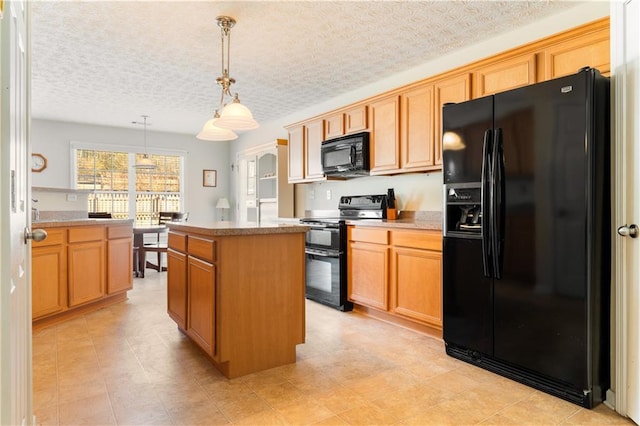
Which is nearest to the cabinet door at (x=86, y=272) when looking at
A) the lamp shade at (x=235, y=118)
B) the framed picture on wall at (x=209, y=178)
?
the lamp shade at (x=235, y=118)

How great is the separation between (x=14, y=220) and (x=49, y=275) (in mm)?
2633

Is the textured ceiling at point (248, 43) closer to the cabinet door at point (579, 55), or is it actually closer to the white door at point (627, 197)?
the cabinet door at point (579, 55)

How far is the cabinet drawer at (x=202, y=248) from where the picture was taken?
92.9 inches

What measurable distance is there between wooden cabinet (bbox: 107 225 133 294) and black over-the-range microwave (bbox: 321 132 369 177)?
7.42 ft

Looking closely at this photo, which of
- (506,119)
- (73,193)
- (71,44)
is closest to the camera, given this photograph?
(506,119)

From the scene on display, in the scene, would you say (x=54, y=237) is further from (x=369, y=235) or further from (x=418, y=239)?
(x=418, y=239)

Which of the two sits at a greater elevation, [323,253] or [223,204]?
[223,204]

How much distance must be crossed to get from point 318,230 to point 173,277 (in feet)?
5.08

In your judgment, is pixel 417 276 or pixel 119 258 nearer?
pixel 417 276

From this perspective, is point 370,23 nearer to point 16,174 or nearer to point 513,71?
point 513,71

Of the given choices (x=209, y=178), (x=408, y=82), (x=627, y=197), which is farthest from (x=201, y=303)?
(x=209, y=178)

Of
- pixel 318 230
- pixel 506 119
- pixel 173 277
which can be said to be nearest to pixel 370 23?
pixel 506 119

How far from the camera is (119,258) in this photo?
4.16 meters

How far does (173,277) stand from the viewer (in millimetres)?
3088
